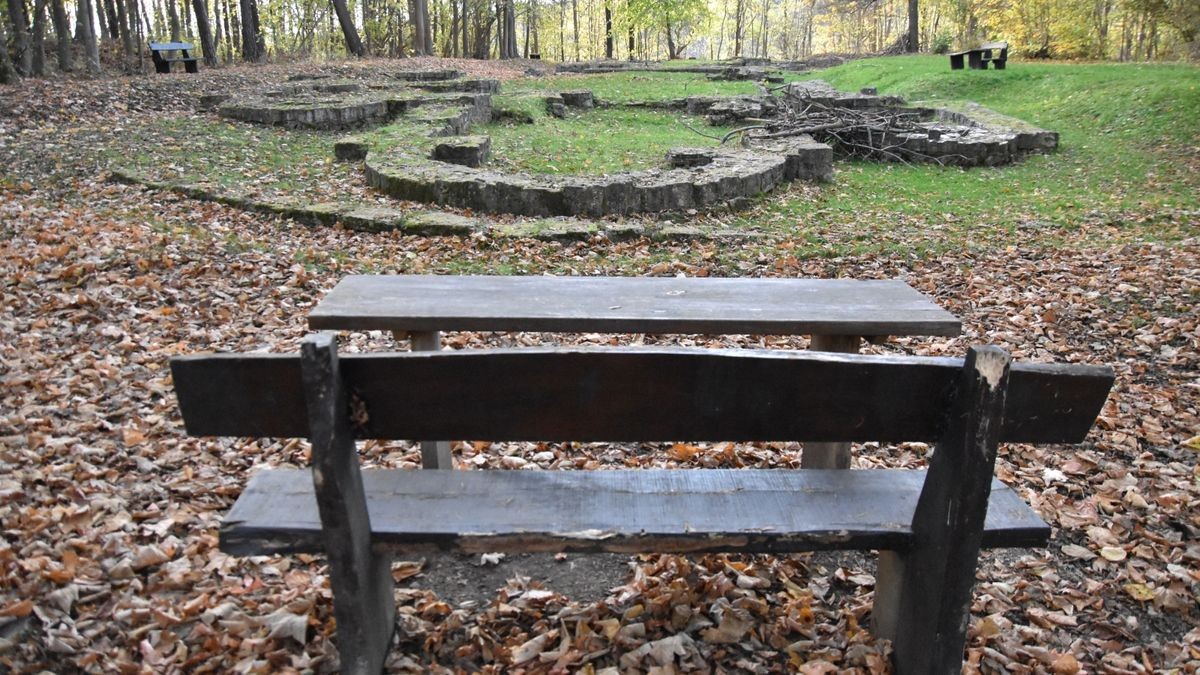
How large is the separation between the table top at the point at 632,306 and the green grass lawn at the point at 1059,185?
162 inches

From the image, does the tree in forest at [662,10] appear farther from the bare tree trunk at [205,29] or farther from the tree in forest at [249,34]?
the bare tree trunk at [205,29]

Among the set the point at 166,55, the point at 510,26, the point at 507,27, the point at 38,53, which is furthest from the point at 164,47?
the point at 510,26

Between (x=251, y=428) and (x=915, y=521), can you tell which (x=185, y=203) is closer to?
(x=251, y=428)

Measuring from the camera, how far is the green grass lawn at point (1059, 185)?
8.01 m

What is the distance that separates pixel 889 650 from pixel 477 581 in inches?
54.3

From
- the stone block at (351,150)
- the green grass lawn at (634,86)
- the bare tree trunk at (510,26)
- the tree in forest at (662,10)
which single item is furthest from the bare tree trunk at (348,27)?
the stone block at (351,150)

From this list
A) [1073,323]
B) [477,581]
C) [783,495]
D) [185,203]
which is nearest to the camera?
[783,495]

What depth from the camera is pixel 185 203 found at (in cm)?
771

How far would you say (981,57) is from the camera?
69.4 ft

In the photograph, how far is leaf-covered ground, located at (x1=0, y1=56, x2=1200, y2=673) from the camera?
2490 millimetres

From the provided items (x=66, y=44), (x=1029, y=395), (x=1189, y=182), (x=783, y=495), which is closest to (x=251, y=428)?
(x=783, y=495)

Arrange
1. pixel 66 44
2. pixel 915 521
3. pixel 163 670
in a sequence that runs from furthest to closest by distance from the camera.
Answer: pixel 66 44, pixel 163 670, pixel 915 521

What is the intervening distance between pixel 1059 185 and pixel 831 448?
381 inches

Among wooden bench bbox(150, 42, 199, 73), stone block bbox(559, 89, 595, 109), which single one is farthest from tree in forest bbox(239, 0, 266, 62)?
stone block bbox(559, 89, 595, 109)
